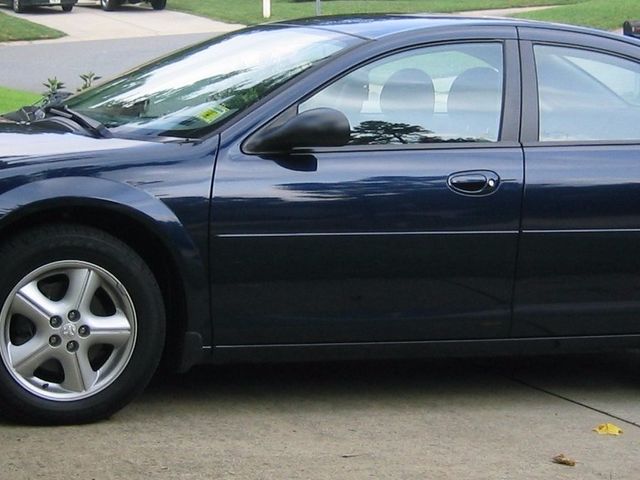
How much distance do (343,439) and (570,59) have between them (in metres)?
1.86

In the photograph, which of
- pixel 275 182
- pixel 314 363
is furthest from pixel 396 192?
pixel 314 363

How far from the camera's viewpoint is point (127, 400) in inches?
186

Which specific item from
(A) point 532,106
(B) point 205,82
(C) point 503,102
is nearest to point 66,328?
(B) point 205,82

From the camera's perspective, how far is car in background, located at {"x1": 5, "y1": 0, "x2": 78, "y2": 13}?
30.6m

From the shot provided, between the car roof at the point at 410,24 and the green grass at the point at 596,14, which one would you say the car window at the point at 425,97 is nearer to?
the car roof at the point at 410,24

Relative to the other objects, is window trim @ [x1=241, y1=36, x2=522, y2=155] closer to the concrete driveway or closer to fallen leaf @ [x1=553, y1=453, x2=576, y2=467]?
the concrete driveway

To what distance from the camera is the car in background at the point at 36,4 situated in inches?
1204

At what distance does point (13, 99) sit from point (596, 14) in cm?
1681

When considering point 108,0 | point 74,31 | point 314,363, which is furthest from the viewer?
point 108,0

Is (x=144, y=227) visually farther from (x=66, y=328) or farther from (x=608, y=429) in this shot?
(x=608, y=429)

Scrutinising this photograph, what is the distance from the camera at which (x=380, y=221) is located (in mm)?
4793

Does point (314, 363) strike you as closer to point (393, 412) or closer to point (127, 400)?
point (393, 412)

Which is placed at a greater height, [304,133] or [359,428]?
[304,133]

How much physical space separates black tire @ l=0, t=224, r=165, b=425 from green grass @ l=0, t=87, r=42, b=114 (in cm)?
887
